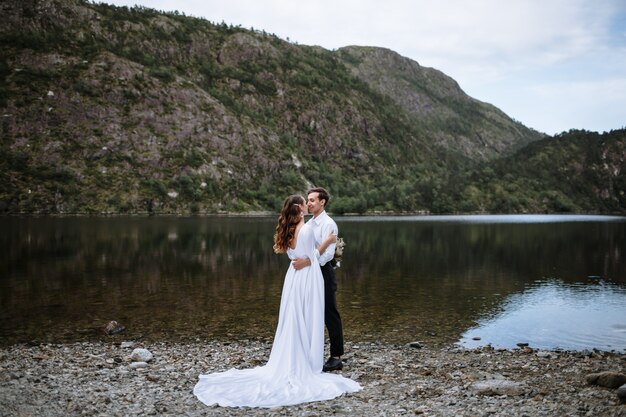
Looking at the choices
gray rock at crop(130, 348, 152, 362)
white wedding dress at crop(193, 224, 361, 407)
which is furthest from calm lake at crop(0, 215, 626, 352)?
white wedding dress at crop(193, 224, 361, 407)

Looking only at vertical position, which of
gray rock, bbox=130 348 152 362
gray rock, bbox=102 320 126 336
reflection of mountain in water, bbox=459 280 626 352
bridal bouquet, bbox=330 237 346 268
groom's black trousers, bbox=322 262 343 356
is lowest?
gray rock, bbox=102 320 126 336

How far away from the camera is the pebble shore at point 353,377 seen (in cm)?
1009

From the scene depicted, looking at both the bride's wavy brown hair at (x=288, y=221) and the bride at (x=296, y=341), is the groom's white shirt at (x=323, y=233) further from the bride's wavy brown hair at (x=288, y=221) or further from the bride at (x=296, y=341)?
the bride's wavy brown hair at (x=288, y=221)

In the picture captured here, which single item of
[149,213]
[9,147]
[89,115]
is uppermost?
[89,115]

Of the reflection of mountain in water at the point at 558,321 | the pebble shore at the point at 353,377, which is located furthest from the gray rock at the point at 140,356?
the reflection of mountain in water at the point at 558,321

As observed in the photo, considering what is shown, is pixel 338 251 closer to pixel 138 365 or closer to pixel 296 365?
pixel 296 365

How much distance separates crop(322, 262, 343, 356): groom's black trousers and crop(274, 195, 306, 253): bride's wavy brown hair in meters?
1.32

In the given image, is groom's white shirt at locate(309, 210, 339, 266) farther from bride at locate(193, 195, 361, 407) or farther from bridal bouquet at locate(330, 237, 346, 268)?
bridal bouquet at locate(330, 237, 346, 268)

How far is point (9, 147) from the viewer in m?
170

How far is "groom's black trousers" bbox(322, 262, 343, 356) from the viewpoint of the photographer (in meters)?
12.9

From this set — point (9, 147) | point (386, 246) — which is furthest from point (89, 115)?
point (386, 246)

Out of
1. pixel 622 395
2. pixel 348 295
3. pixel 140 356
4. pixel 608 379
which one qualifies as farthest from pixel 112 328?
pixel 622 395

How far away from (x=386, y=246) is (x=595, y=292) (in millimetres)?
32275

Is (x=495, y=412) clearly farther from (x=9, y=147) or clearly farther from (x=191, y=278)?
(x=9, y=147)
